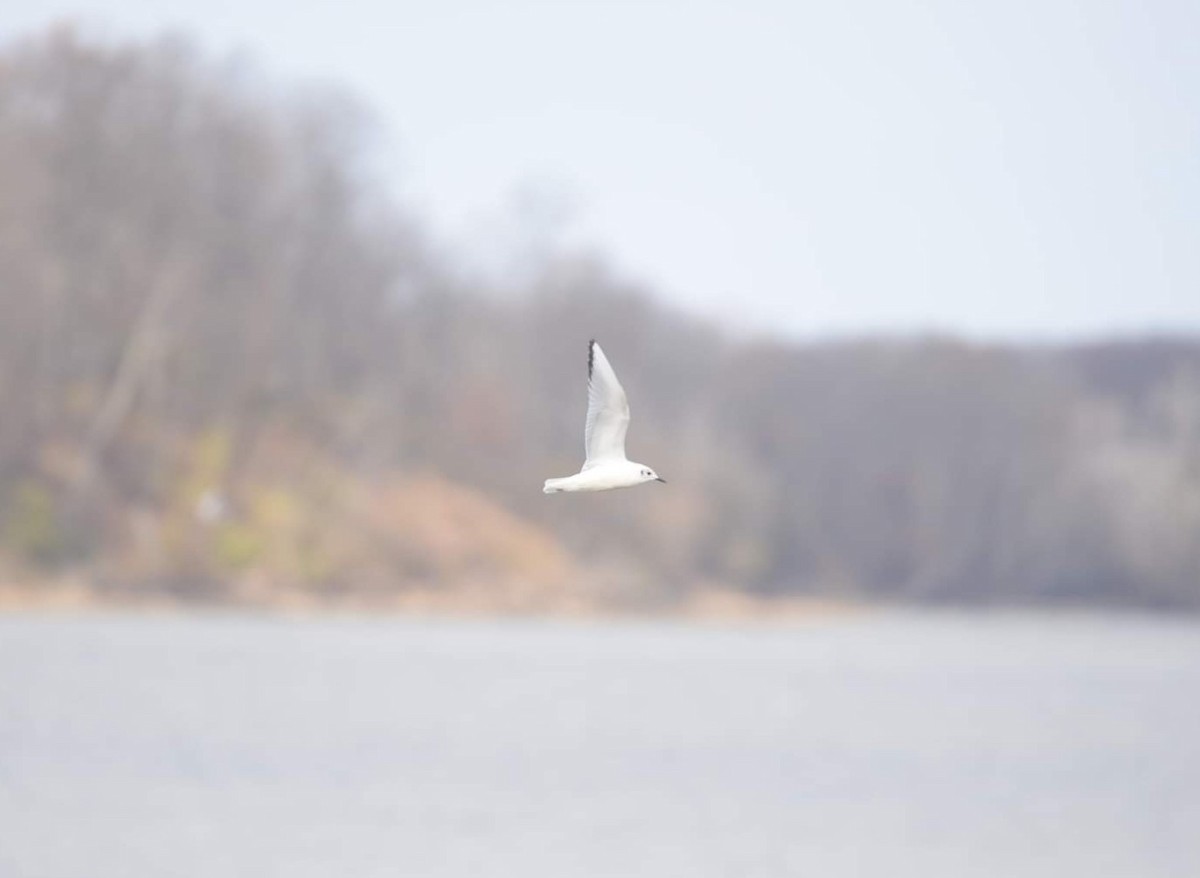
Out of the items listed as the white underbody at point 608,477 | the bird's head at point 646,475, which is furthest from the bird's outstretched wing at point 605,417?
the bird's head at point 646,475

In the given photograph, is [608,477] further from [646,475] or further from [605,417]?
[605,417]

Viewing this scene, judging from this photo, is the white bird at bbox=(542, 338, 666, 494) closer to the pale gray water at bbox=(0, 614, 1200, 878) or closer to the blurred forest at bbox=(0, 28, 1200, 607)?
the pale gray water at bbox=(0, 614, 1200, 878)

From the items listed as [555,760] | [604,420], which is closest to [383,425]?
[555,760]

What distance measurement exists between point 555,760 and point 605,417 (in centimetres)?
2537

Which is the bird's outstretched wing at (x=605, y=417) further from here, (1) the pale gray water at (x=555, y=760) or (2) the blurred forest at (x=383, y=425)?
(2) the blurred forest at (x=383, y=425)

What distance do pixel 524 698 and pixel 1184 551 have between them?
149 feet

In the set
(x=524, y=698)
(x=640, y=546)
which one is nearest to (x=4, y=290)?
(x=640, y=546)

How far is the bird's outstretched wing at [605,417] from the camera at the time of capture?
12.7 metres

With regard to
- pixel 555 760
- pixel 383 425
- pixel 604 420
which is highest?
pixel 604 420

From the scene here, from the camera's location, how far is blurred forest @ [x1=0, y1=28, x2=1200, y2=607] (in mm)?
67125

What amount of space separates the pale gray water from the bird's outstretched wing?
14342 mm

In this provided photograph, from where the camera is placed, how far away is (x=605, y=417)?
42.1 ft

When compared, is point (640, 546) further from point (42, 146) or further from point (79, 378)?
point (42, 146)

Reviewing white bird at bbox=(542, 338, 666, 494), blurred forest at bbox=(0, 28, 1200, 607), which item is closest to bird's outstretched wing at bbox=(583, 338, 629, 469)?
white bird at bbox=(542, 338, 666, 494)
